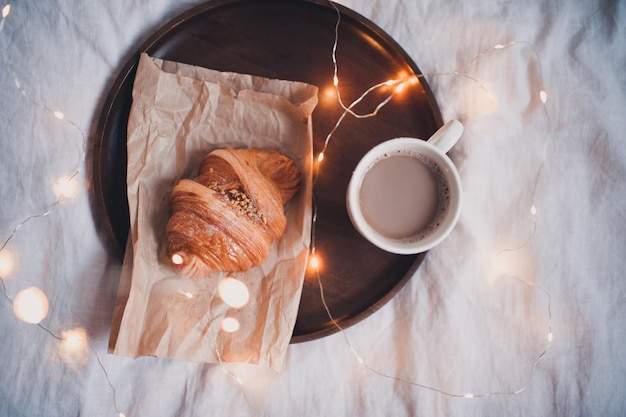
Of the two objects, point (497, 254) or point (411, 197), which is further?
point (497, 254)

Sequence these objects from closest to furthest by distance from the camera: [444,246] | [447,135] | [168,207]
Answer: [447,135] < [168,207] < [444,246]

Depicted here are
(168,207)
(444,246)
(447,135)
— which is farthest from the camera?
(444,246)

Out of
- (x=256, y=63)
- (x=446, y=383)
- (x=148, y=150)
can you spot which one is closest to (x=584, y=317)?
(x=446, y=383)

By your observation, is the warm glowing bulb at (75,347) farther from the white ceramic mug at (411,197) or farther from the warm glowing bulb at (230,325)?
the white ceramic mug at (411,197)

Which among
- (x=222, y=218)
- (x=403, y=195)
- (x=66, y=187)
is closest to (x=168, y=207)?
(x=222, y=218)

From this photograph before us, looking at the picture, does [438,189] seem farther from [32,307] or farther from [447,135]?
[32,307]

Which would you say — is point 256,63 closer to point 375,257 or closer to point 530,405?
point 375,257
